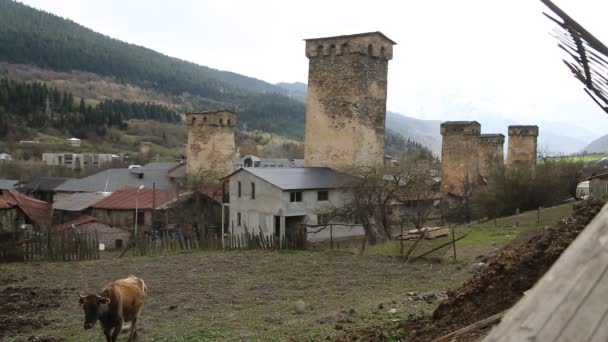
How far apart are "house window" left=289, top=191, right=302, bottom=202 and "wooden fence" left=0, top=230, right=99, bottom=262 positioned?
314 inches

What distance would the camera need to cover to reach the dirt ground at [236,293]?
31.0 ft

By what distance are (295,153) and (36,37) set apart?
408 feet

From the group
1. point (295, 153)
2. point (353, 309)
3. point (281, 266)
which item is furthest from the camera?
point (295, 153)

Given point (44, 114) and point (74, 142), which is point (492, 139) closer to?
point (74, 142)

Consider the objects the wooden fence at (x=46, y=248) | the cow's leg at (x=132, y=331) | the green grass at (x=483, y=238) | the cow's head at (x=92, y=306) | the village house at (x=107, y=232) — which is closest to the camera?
the cow's head at (x=92, y=306)

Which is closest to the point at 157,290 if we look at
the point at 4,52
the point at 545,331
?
the point at 545,331

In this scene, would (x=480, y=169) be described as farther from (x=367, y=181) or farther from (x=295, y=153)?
(x=295, y=153)

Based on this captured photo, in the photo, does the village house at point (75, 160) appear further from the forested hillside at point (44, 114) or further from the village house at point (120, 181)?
the village house at point (120, 181)

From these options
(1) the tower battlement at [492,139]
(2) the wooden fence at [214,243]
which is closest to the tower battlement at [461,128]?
(1) the tower battlement at [492,139]

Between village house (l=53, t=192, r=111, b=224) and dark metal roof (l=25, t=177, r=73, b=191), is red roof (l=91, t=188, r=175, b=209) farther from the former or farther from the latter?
dark metal roof (l=25, t=177, r=73, b=191)

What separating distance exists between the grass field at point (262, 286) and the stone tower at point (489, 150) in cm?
2084

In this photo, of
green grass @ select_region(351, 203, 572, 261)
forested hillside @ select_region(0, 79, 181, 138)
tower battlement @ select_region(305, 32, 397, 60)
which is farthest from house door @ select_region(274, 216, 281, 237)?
forested hillside @ select_region(0, 79, 181, 138)

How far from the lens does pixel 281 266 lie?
56.0 feet

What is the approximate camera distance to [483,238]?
1956 cm
